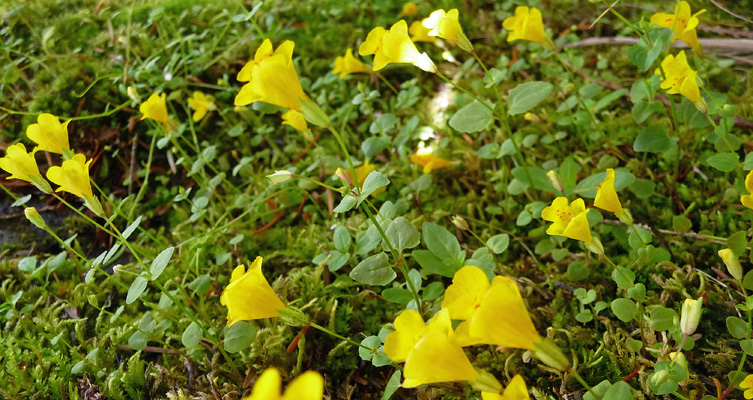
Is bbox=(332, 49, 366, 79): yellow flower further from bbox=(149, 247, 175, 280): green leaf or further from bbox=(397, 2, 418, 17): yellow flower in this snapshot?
bbox=(149, 247, 175, 280): green leaf

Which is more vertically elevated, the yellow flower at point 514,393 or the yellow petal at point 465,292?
the yellow petal at point 465,292

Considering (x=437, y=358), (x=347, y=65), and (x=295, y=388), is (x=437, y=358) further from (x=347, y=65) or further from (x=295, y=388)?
(x=347, y=65)

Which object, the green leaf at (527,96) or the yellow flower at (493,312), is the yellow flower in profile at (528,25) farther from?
the yellow flower at (493,312)

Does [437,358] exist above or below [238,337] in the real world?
above

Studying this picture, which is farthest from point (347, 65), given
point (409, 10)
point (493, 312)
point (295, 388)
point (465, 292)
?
point (295, 388)

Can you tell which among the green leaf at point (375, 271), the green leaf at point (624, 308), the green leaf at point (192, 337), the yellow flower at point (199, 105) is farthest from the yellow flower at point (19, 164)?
the green leaf at point (624, 308)

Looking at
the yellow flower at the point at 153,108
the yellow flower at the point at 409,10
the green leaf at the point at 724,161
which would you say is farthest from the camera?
the yellow flower at the point at 409,10

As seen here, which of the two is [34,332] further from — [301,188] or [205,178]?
[301,188]

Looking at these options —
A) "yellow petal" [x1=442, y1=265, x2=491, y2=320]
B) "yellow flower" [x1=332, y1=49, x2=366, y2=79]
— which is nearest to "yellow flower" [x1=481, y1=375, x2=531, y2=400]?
"yellow petal" [x1=442, y1=265, x2=491, y2=320]
